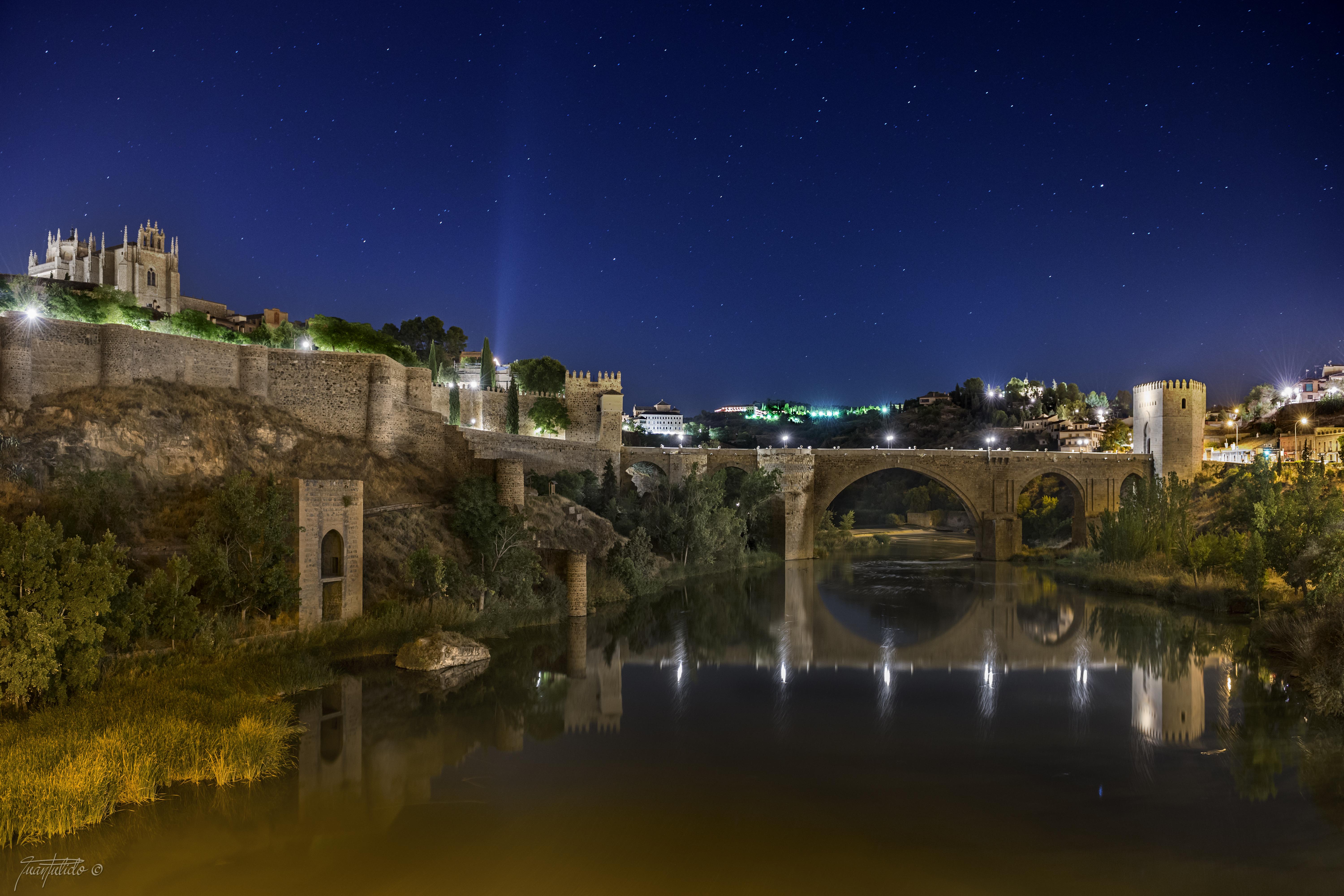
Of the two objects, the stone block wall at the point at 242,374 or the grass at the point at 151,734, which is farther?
the stone block wall at the point at 242,374

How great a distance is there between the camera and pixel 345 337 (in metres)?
30.4

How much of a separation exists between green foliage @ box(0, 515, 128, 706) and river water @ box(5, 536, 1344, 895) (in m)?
2.28

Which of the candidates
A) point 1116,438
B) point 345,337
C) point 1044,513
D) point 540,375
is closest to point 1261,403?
point 1116,438

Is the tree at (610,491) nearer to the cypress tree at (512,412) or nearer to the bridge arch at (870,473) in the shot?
the cypress tree at (512,412)

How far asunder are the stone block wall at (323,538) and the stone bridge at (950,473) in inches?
773

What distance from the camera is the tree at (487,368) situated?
126 ft

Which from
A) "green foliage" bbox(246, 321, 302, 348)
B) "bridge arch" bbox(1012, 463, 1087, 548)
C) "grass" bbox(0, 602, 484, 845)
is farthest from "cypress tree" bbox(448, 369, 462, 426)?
"bridge arch" bbox(1012, 463, 1087, 548)

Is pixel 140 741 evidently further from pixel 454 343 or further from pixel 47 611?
pixel 454 343

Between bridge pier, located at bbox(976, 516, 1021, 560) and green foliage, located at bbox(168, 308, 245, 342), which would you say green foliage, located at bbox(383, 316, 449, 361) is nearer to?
green foliage, located at bbox(168, 308, 245, 342)

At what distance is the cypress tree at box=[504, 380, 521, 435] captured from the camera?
3334cm

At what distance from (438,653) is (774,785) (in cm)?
702

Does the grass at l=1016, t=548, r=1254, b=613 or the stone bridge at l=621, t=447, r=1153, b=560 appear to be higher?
the stone bridge at l=621, t=447, r=1153, b=560

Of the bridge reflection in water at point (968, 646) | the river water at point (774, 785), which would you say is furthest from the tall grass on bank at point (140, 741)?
the bridge reflection in water at point (968, 646)

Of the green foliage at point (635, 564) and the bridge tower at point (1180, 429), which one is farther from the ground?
the bridge tower at point (1180, 429)
